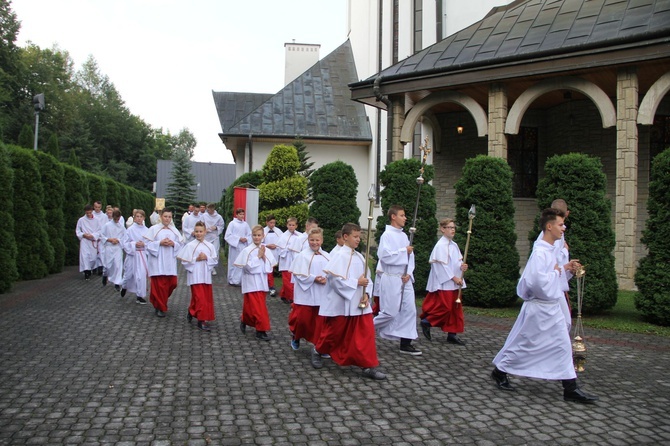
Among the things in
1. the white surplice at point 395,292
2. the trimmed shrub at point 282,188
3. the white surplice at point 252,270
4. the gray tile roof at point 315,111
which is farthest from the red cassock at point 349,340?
the gray tile roof at point 315,111

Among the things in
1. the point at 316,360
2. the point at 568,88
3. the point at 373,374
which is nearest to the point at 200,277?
the point at 316,360

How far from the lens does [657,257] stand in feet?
33.4

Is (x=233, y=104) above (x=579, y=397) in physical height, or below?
above

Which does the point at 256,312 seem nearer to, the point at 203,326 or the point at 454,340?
the point at 203,326

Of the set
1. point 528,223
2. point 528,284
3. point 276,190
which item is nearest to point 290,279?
point 276,190

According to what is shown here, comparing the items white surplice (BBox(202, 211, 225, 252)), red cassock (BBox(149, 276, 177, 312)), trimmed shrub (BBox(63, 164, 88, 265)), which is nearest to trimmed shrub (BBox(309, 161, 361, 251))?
white surplice (BBox(202, 211, 225, 252))

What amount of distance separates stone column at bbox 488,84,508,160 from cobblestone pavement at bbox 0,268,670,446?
709cm

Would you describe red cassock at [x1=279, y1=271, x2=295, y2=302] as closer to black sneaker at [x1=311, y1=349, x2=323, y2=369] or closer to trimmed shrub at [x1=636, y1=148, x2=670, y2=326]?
black sneaker at [x1=311, y1=349, x2=323, y2=369]

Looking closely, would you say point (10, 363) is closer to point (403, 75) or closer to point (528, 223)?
point (403, 75)

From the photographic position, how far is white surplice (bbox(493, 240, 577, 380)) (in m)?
5.92

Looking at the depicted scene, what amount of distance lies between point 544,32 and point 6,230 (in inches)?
563

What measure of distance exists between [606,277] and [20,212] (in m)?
14.2

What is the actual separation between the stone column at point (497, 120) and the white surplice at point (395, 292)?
810cm

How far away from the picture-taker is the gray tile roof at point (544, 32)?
13680 millimetres
